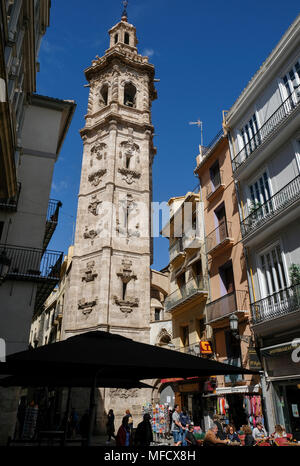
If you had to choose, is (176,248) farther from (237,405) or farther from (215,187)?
(237,405)

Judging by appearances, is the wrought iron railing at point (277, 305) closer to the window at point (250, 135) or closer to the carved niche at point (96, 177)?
the window at point (250, 135)

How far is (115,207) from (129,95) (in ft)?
44.3

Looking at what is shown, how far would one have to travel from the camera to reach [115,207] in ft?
83.7

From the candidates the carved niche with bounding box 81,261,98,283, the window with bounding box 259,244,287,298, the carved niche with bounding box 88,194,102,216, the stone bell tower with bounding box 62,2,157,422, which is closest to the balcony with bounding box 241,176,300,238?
the window with bounding box 259,244,287,298

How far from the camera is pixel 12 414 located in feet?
37.5

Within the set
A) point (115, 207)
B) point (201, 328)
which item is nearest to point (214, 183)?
point (201, 328)

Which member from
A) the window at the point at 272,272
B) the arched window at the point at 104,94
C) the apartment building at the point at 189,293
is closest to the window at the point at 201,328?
the apartment building at the point at 189,293

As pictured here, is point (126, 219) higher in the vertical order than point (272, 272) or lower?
higher

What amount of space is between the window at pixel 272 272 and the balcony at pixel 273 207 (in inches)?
44.6

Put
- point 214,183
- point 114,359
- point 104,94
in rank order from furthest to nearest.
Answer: point 104,94
point 214,183
point 114,359

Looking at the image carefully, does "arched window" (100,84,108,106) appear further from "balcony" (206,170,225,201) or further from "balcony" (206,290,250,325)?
"balcony" (206,290,250,325)

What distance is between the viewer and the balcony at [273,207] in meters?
11.8

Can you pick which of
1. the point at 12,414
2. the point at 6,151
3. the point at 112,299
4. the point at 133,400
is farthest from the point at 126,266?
the point at 6,151
